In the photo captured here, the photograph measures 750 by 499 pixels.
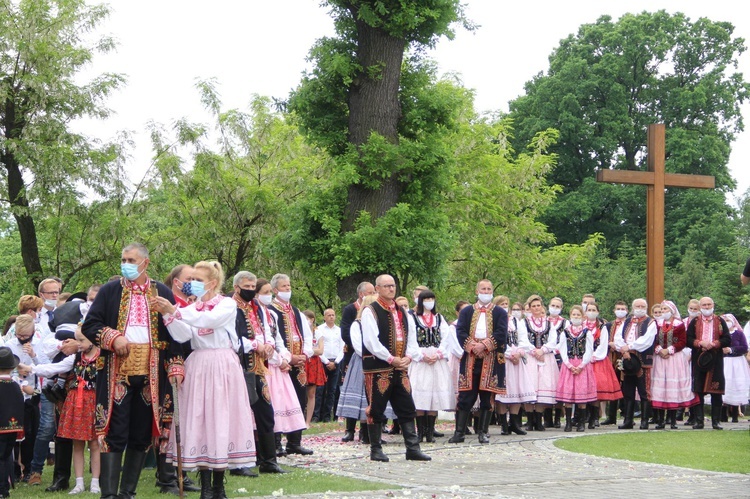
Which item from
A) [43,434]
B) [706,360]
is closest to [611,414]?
[706,360]

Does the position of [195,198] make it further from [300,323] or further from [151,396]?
[151,396]

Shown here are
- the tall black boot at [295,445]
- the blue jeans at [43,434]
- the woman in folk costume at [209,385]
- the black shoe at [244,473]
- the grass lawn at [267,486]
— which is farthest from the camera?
the tall black boot at [295,445]

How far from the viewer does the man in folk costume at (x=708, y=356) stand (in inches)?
701

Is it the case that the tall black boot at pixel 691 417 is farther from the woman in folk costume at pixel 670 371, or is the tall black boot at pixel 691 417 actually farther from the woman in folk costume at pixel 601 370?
the woman in folk costume at pixel 601 370

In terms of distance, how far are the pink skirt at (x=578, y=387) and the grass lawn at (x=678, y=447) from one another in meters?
1.11

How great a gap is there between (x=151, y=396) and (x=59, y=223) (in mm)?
16986

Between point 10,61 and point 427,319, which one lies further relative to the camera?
point 10,61

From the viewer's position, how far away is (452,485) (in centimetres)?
1031

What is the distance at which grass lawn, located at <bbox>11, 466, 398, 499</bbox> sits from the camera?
9867 millimetres

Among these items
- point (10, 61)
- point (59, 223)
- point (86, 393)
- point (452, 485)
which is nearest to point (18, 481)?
point (86, 393)

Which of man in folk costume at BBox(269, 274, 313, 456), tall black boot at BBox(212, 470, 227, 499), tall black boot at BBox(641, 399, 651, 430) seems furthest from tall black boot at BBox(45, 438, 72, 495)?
tall black boot at BBox(641, 399, 651, 430)

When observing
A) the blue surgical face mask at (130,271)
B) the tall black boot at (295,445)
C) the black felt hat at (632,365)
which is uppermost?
the blue surgical face mask at (130,271)

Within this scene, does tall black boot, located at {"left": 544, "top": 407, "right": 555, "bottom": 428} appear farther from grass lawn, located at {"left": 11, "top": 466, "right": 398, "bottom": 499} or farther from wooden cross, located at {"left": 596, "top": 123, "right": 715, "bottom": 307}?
grass lawn, located at {"left": 11, "top": 466, "right": 398, "bottom": 499}

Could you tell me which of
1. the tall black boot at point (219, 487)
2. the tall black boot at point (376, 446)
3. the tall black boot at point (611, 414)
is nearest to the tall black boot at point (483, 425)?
the tall black boot at point (376, 446)
